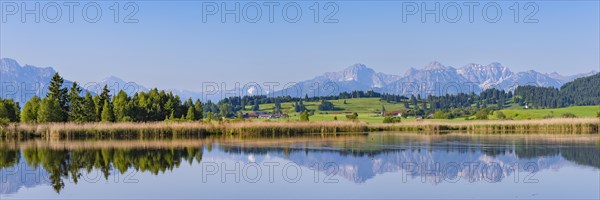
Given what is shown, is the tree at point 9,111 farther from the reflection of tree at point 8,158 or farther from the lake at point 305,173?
the lake at point 305,173

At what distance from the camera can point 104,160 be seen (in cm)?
2775

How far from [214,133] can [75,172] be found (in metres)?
32.4

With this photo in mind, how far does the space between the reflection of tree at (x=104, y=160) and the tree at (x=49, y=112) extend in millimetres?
24254

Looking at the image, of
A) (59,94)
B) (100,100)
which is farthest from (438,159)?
(59,94)

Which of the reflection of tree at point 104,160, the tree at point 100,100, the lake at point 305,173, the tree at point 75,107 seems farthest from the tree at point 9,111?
the lake at point 305,173

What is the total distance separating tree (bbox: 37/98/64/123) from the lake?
2584 centimetres

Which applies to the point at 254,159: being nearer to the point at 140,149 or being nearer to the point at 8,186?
the point at 140,149

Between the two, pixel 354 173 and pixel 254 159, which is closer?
pixel 354 173

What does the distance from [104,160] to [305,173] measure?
30.8 ft

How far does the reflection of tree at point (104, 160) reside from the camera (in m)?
23.6

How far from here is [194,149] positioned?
114ft

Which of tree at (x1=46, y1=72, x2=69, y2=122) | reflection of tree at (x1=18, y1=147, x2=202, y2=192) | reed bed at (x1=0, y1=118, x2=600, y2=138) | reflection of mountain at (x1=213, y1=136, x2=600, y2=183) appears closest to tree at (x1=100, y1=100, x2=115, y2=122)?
tree at (x1=46, y1=72, x2=69, y2=122)

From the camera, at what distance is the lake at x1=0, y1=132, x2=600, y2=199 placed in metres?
17.9

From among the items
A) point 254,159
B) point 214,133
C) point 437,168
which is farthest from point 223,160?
point 214,133
